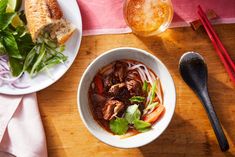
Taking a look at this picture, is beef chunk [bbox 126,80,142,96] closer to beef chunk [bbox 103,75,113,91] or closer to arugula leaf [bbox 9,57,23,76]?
beef chunk [bbox 103,75,113,91]

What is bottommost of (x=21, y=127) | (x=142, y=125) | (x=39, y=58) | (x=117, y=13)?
(x=21, y=127)

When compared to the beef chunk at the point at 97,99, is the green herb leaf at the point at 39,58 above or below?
above

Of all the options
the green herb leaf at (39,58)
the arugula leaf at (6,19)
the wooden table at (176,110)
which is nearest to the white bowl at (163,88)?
the wooden table at (176,110)

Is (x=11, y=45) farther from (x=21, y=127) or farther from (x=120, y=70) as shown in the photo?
(x=120, y=70)

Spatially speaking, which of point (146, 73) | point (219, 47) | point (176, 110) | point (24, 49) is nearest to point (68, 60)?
point (24, 49)

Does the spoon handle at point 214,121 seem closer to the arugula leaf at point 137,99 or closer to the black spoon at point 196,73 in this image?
the black spoon at point 196,73

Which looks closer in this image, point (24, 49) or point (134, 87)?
Result: point (134, 87)

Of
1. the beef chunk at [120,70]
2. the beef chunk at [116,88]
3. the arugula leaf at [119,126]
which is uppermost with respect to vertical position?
the beef chunk at [120,70]
